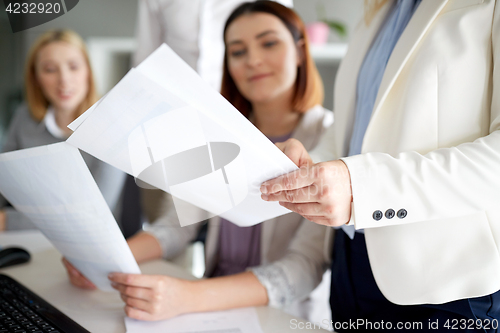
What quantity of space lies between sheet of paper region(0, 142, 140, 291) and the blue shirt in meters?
0.40

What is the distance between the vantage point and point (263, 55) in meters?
1.05

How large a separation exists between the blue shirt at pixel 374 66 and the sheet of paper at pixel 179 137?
22 centimetres

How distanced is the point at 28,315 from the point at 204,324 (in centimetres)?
27

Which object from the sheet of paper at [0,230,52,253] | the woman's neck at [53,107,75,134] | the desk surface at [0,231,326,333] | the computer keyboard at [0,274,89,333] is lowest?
the desk surface at [0,231,326,333]

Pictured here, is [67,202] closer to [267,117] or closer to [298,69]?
[267,117]

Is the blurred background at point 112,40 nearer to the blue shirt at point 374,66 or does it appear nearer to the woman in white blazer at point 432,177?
the blue shirt at point 374,66

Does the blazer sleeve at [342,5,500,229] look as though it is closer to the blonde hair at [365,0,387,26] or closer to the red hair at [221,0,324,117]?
the blonde hair at [365,0,387,26]

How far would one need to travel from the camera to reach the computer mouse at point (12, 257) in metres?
0.87

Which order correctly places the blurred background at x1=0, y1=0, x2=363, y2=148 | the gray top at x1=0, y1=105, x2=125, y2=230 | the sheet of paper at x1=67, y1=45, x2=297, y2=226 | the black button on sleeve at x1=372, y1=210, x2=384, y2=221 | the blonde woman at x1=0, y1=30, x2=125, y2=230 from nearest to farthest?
the sheet of paper at x1=67, y1=45, x2=297, y2=226
the black button on sleeve at x1=372, y1=210, x2=384, y2=221
the gray top at x1=0, y1=105, x2=125, y2=230
the blonde woman at x1=0, y1=30, x2=125, y2=230
the blurred background at x1=0, y1=0, x2=363, y2=148

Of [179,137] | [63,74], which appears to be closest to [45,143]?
[63,74]

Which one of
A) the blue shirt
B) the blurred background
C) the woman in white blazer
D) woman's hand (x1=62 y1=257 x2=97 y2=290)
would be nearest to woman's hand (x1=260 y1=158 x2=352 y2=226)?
the woman in white blazer

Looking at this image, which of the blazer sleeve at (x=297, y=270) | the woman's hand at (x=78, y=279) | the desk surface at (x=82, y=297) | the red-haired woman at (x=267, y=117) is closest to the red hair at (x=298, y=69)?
the red-haired woman at (x=267, y=117)

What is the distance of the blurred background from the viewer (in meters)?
2.12

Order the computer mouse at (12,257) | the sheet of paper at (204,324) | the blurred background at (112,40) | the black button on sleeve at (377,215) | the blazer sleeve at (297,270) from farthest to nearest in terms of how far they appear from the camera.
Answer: the blurred background at (112,40) < the computer mouse at (12,257) < the blazer sleeve at (297,270) < the sheet of paper at (204,324) < the black button on sleeve at (377,215)
